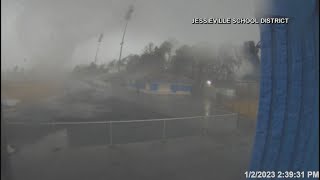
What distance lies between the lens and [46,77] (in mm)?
1918

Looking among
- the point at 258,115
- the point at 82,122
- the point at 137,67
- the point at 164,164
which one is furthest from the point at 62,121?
the point at 258,115

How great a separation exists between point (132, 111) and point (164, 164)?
0.76 m
